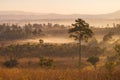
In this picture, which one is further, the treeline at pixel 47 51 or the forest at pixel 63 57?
the treeline at pixel 47 51

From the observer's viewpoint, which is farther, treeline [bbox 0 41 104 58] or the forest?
treeline [bbox 0 41 104 58]

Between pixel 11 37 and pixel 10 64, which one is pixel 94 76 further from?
pixel 11 37

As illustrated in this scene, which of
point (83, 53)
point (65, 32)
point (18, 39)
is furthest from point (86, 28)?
point (65, 32)

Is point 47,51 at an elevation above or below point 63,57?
above

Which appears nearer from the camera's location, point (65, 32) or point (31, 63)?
point (31, 63)

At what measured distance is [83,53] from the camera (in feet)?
335

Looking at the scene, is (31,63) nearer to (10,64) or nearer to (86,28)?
(10,64)

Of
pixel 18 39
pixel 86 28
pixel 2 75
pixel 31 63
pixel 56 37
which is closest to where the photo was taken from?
pixel 2 75

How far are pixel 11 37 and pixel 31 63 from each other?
9073cm

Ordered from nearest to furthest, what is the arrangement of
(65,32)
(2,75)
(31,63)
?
1. (2,75)
2. (31,63)
3. (65,32)

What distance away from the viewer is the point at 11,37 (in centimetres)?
16950

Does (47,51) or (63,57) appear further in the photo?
(47,51)

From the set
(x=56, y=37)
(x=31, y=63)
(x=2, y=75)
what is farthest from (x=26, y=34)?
(x=2, y=75)

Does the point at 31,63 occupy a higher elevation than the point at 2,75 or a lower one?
lower
